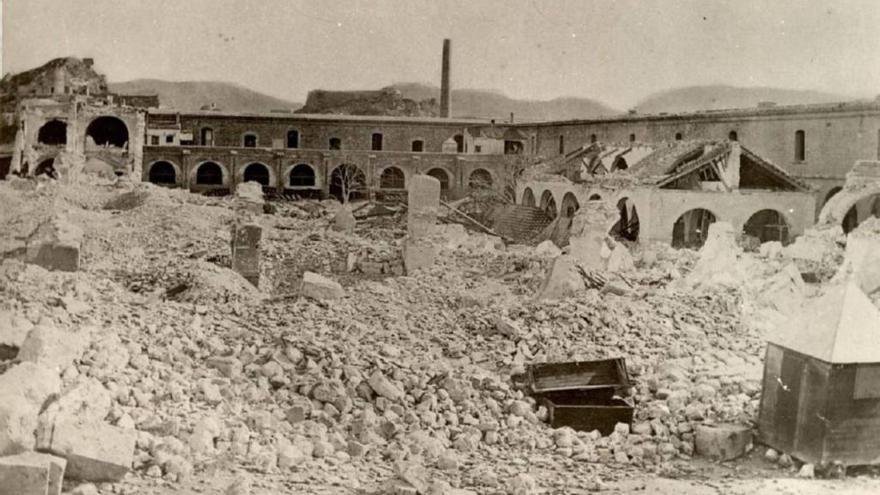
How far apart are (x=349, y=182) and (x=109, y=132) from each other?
10523 mm

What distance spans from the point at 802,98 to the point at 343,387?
13.6m

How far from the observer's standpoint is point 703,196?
1525 cm

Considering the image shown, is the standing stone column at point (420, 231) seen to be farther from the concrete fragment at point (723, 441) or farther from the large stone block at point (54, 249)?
the concrete fragment at point (723, 441)

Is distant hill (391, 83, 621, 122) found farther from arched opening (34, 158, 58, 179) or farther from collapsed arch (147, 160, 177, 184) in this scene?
arched opening (34, 158, 58, 179)

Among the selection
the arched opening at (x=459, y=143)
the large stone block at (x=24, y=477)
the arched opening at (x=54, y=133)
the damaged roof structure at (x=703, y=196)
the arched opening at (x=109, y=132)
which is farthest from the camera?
the arched opening at (x=459, y=143)

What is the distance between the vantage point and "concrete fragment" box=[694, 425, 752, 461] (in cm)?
724

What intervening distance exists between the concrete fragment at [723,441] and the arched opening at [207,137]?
28645 mm

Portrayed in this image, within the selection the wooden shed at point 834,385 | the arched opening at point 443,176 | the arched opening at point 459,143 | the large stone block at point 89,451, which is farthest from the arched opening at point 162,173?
the wooden shed at point 834,385

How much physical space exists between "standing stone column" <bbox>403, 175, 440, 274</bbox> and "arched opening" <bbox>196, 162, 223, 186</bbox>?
20712 mm

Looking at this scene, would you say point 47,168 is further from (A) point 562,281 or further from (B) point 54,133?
(A) point 562,281

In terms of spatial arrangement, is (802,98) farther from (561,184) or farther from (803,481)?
(803,481)

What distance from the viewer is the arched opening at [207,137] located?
32.8 m

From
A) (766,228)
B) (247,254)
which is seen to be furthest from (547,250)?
(247,254)

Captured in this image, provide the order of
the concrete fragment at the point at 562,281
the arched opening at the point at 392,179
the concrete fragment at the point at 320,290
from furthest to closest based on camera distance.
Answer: the arched opening at the point at 392,179 → the concrete fragment at the point at 562,281 → the concrete fragment at the point at 320,290
